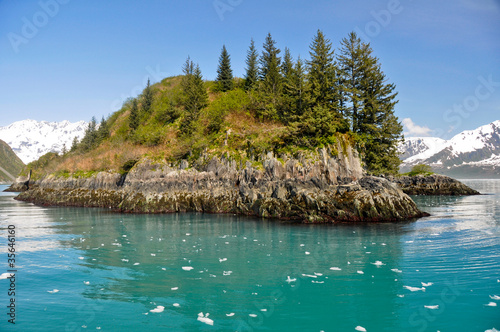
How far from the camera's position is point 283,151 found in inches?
1555

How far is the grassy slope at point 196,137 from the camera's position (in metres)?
42.0

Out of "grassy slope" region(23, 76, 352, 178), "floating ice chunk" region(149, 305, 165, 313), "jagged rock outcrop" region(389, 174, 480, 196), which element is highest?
"grassy slope" region(23, 76, 352, 178)

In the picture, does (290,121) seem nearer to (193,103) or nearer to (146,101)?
(193,103)

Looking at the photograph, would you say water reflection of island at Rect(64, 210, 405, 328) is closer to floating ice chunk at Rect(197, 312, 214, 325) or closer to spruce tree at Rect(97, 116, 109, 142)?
floating ice chunk at Rect(197, 312, 214, 325)

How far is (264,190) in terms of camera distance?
37.0 m

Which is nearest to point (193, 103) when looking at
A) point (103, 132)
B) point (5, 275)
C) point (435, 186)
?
point (103, 132)

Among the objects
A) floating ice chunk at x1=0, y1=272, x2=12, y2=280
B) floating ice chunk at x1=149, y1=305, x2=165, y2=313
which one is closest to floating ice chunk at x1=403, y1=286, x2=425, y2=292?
floating ice chunk at x1=149, y1=305, x2=165, y2=313

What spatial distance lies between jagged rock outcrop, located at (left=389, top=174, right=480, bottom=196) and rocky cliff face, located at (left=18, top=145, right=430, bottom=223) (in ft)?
130

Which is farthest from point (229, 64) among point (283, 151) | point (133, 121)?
point (283, 151)

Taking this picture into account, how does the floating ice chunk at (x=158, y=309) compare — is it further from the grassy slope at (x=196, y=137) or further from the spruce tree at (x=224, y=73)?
the spruce tree at (x=224, y=73)

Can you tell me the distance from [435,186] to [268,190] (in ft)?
175

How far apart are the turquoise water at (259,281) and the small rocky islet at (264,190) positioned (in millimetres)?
7006

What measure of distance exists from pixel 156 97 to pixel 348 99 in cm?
5388

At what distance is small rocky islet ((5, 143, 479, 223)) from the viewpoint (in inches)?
1209
